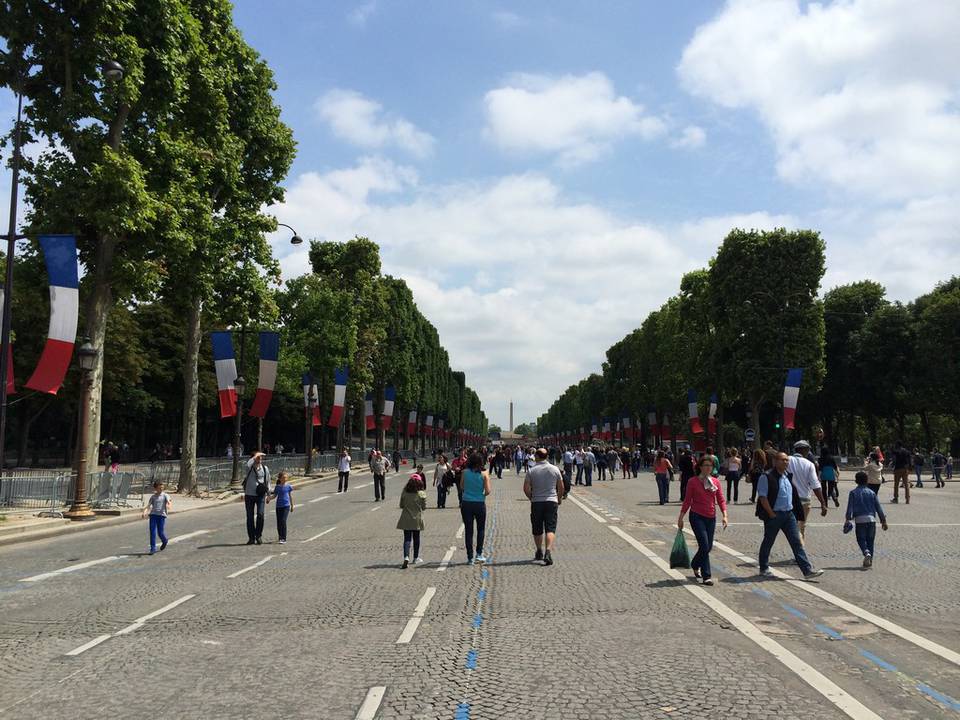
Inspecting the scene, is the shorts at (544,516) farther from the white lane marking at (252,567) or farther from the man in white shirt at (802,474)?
the white lane marking at (252,567)

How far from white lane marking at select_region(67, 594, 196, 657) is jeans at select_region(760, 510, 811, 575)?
25.5 feet

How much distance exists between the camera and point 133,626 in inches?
327

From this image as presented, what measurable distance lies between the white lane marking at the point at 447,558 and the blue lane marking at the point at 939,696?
715 cm

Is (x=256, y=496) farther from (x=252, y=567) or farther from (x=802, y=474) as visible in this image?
(x=802, y=474)

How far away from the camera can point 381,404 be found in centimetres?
7088

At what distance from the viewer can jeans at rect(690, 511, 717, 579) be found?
10336 mm

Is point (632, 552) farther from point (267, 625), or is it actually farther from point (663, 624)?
point (267, 625)

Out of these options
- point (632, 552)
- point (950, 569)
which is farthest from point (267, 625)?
point (950, 569)

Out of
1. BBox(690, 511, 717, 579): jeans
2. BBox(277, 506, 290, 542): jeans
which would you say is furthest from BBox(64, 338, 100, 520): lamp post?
BBox(690, 511, 717, 579): jeans

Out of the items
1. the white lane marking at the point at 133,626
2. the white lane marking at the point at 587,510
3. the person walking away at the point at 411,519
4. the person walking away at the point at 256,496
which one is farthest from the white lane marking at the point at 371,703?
the white lane marking at the point at 587,510

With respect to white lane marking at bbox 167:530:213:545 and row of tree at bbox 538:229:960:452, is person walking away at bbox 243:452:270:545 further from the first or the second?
row of tree at bbox 538:229:960:452

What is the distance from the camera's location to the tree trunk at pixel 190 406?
99.9 feet

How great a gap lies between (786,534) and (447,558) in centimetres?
543

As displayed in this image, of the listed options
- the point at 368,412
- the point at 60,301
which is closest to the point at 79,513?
the point at 60,301
